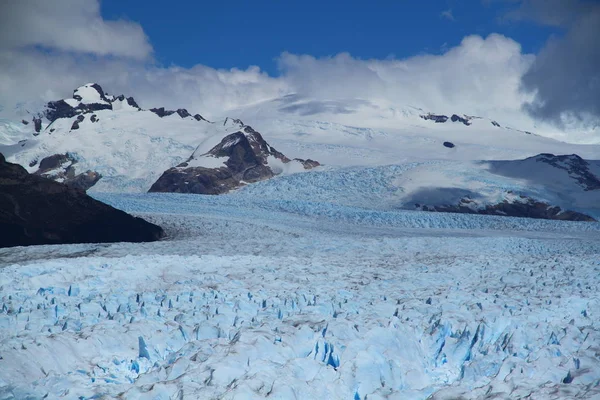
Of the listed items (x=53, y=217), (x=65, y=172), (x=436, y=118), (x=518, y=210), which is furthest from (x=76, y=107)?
(x=53, y=217)

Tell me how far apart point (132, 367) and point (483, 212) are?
120 ft

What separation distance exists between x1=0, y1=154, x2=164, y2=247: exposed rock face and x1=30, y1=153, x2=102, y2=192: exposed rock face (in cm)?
4794

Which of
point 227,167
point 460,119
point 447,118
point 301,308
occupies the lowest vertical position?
point 301,308

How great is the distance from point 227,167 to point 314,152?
15.0m

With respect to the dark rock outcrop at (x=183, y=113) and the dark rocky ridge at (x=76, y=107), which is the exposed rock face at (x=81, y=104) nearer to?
the dark rocky ridge at (x=76, y=107)

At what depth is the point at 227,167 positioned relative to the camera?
67.0 metres

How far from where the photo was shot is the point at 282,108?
11331cm

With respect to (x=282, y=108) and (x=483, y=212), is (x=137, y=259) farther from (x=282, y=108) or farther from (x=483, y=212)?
(x=282, y=108)

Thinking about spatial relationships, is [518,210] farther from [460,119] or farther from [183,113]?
[460,119]

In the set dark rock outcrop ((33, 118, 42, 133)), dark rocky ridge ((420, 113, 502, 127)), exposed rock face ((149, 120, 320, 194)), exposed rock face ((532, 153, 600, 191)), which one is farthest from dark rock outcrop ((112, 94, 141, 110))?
exposed rock face ((532, 153, 600, 191))

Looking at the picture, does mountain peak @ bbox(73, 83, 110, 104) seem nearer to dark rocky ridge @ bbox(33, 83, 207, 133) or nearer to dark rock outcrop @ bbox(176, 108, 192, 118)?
dark rocky ridge @ bbox(33, 83, 207, 133)

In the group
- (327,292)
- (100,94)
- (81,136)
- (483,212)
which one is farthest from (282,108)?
(327,292)

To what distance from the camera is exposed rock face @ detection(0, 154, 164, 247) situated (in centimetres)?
1977

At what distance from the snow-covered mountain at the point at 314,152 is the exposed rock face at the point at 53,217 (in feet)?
74.1
